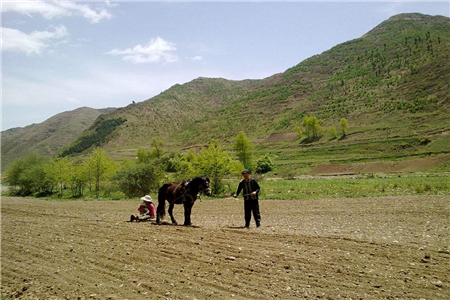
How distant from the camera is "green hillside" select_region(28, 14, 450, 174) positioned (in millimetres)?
69938

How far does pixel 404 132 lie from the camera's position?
7119 cm

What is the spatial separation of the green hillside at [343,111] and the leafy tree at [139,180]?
3629 centimetres

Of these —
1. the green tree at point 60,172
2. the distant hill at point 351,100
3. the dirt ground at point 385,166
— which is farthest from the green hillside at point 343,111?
the green tree at point 60,172

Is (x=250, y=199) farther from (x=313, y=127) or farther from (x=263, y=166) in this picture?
(x=313, y=127)

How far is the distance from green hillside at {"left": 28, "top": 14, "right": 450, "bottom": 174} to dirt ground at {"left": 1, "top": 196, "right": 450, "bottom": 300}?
175 ft

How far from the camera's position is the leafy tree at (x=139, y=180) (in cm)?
3434

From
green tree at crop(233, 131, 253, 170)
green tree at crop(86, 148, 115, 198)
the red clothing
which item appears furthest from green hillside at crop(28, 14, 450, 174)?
the red clothing

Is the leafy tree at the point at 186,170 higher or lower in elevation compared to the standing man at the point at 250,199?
higher

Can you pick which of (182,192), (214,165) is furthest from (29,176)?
(182,192)

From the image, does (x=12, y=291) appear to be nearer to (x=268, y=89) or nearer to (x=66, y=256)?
(x=66, y=256)

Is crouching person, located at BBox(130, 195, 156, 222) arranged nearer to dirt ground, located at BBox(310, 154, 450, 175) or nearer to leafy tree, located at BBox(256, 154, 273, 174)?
dirt ground, located at BBox(310, 154, 450, 175)

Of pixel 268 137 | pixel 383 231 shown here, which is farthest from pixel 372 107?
pixel 383 231

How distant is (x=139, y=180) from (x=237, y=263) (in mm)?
29530

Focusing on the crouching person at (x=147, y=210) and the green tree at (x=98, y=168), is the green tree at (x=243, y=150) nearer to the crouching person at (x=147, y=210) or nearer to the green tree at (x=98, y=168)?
the green tree at (x=98, y=168)
